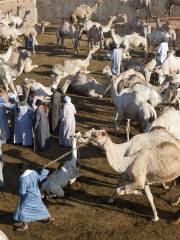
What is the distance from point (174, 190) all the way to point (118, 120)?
2939 mm

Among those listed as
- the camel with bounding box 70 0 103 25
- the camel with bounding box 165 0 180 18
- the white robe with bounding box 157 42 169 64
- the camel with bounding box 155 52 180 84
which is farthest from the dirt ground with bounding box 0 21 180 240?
the camel with bounding box 165 0 180 18

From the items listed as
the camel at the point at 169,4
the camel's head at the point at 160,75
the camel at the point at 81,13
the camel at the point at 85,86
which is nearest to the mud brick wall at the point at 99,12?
the camel at the point at 169,4

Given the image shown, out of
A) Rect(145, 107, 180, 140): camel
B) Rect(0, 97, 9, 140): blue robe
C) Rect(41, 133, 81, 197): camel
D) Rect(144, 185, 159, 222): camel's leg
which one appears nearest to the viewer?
Rect(144, 185, 159, 222): camel's leg

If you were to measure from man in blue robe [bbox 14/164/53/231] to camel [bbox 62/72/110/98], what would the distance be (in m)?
7.28

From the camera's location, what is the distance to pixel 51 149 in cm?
1177

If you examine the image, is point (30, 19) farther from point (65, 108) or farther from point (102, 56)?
point (65, 108)

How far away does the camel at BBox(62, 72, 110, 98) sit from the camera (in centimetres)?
1543

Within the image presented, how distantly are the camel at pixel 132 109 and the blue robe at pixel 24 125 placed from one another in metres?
2.07

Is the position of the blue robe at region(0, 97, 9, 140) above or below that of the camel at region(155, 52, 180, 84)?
below

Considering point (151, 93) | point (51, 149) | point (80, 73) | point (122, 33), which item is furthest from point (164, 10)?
point (51, 149)

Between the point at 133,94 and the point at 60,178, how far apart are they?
139 inches

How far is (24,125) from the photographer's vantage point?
1166 cm

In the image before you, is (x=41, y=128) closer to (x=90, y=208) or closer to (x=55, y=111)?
(x=55, y=111)

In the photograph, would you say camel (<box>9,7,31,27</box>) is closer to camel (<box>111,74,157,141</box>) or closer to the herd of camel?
the herd of camel
